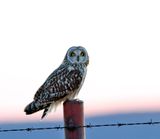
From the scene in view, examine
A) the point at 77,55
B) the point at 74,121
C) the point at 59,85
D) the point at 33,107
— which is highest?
the point at 77,55

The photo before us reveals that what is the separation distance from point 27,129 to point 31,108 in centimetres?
185

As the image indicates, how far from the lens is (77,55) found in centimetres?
1145

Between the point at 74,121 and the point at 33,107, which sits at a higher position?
the point at 33,107

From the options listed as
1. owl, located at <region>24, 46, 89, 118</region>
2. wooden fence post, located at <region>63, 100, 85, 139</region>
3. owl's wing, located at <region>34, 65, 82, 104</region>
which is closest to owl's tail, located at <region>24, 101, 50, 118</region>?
owl, located at <region>24, 46, 89, 118</region>

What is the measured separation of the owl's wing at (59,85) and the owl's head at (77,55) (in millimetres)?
234

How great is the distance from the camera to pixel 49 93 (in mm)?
10578

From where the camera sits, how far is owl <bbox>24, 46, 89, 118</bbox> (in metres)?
10.4

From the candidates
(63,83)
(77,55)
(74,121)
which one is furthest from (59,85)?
(74,121)

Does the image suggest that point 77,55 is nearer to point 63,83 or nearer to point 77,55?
point 77,55

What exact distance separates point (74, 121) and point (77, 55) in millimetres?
4258

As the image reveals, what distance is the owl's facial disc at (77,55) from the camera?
1134 cm

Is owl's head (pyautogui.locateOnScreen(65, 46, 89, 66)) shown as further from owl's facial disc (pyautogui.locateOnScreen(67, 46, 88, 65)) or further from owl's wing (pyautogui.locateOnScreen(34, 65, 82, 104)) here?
owl's wing (pyautogui.locateOnScreen(34, 65, 82, 104))

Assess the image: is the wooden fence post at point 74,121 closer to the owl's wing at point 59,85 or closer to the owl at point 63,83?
the owl at point 63,83

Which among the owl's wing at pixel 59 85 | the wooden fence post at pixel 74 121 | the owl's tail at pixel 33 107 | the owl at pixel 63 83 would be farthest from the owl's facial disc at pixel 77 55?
the wooden fence post at pixel 74 121
